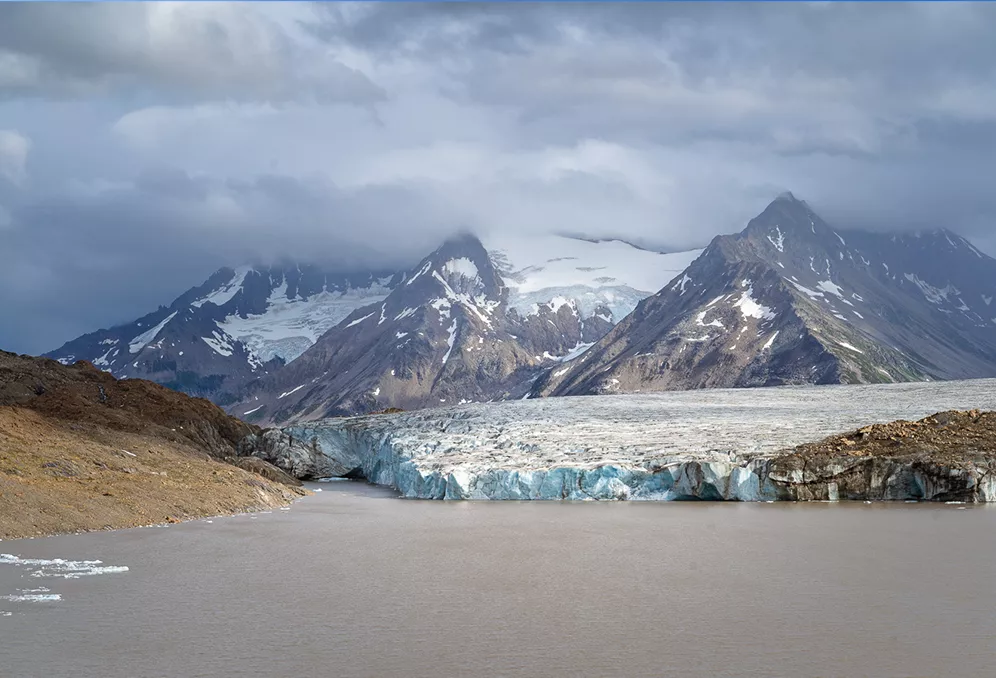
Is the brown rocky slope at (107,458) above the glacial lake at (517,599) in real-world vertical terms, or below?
above

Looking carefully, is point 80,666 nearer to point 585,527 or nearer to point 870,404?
point 585,527

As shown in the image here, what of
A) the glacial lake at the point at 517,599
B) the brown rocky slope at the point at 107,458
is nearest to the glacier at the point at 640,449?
the glacial lake at the point at 517,599

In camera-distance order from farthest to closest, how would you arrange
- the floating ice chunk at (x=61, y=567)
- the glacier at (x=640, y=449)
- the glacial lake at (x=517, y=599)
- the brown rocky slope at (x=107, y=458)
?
the glacier at (x=640, y=449) → the brown rocky slope at (x=107, y=458) → the floating ice chunk at (x=61, y=567) → the glacial lake at (x=517, y=599)

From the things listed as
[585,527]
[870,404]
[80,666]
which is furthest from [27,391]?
[870,404]

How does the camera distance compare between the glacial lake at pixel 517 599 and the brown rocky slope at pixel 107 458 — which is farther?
the brown rocky slope at pixel 107 458

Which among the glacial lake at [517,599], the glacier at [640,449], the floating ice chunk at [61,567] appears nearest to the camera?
the glacial lake at [517,599]

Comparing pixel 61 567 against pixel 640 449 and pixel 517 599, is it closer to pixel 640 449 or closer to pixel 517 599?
pixel 517 599

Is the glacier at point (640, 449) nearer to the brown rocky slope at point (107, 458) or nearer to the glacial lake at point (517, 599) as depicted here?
the glacial lake at point (517, 599)

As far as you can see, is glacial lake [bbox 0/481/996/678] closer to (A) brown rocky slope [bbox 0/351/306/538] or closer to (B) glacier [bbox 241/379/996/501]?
(A) brown rocky slope [bbox 0/351/306/538]
